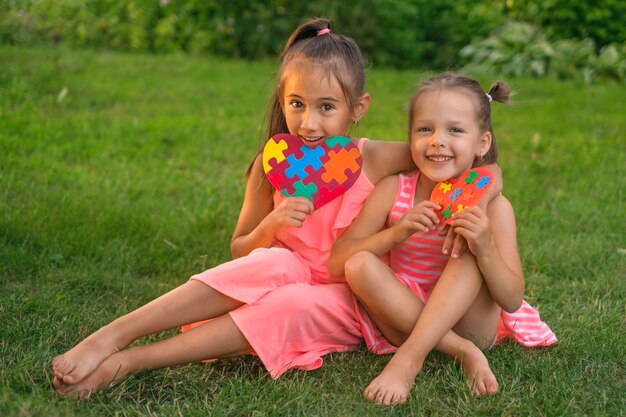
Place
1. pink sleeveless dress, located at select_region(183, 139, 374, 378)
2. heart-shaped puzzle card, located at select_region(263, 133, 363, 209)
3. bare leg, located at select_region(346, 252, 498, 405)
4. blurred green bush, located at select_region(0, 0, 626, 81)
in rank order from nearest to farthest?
1. bare leg, located at select_region(346, 252, 498, 405)
2. pink sleeveless dress, located at select_region(183, 139, 374, 378)
3. heart-shaped puzzle card, located at select_region(263, 133, 363, 209)
4. blurred green bush, located at select_region(0, 0, 626, 81)

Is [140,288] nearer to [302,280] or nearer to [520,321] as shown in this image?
[302,280]

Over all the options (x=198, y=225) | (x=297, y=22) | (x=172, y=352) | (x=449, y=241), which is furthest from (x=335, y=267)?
(x=297, y=22)

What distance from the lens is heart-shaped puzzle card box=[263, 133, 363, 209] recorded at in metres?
2.81

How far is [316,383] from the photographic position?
Result: 8.44 ft

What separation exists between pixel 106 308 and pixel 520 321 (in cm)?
149

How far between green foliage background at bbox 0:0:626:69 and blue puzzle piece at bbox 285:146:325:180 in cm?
577

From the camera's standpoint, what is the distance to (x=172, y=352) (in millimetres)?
2537

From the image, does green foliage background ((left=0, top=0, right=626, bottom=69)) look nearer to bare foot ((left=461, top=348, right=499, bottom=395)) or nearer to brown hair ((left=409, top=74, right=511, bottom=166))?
brown hair ((left=409, top=74, right=511, bottom=166))

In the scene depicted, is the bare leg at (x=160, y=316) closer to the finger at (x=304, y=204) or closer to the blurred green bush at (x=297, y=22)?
the finger at (x=304, y=204)

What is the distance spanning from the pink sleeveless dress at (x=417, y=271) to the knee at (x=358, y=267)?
0.57 ft

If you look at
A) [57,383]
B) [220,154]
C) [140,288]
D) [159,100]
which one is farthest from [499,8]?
[57,383]

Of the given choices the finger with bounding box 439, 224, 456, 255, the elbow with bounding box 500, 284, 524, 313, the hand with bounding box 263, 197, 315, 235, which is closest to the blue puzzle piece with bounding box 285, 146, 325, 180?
the hand with bounding box 263, 197, 315, 235

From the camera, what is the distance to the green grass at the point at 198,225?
2.45m

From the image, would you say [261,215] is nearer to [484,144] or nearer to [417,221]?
[417,221]
